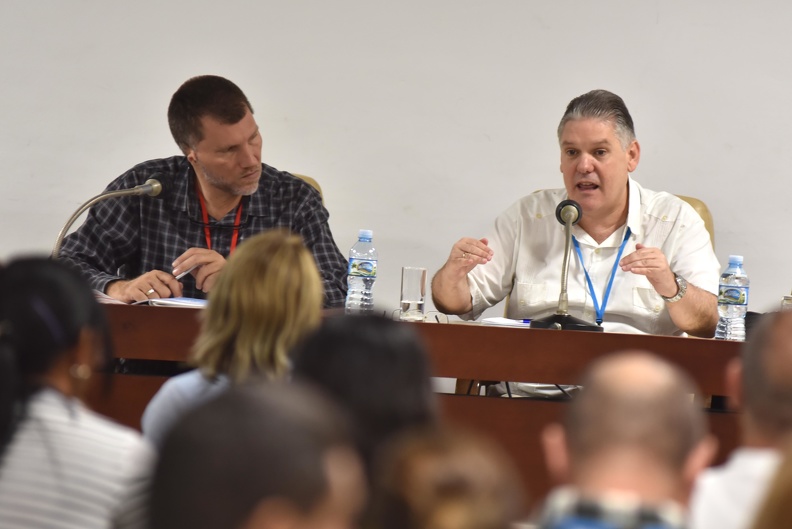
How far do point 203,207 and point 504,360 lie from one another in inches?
52.0

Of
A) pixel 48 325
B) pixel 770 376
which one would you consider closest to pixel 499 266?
pixel 770 376

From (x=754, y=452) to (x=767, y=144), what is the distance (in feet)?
9.50

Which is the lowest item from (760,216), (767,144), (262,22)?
(760,216)

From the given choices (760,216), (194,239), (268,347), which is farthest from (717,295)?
(268,347)

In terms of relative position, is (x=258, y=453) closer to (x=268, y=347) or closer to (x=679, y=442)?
(x=679, y=442)

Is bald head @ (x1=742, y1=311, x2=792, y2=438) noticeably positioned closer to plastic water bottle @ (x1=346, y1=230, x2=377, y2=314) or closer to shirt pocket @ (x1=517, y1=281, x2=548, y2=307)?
plastic water bottle @ (x1=346, y1=230, x2=377, y2=314)

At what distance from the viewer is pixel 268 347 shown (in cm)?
188

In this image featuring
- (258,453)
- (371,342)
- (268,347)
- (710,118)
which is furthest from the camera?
(710,118)

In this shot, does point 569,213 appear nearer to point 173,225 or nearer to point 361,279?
point 361,279

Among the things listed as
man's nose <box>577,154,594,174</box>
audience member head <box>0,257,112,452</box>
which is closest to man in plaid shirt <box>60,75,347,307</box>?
man's nose <box>577,154,594,174</box>

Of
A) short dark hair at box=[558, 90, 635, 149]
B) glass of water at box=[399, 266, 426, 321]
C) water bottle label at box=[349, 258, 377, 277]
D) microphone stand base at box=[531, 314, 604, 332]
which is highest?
short dark hair at box=[558, 90, 635, 149]

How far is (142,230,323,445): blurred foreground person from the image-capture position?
73.4 inches

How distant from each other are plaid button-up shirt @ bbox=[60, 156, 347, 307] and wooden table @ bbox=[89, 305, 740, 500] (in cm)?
72

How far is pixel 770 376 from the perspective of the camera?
1567 millimetres
